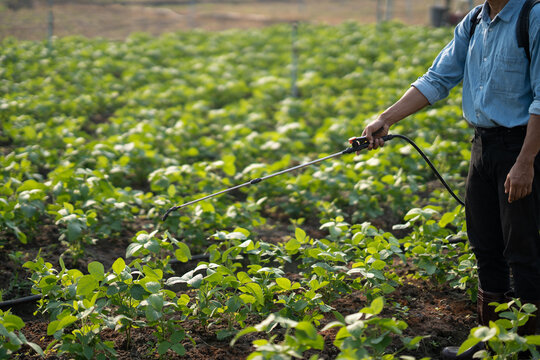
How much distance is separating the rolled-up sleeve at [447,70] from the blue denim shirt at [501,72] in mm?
25

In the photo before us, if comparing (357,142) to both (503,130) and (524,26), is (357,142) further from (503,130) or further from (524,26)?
(524,26)

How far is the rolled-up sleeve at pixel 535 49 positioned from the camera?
2471 mm

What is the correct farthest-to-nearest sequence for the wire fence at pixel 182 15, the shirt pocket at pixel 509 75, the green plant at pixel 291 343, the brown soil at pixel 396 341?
1. the wire fence at pixel 182 15
2. the brown soil at pixel 396 341
3. the shirt pocket at pixel 509 75
4. the green plant at pixel 291 343

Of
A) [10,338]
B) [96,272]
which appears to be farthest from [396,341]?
[10,338]

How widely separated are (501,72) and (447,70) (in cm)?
35

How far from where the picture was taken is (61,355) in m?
2.85

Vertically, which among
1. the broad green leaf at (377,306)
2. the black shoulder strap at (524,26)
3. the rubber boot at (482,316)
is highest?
the black shoulder strap at (524,26)

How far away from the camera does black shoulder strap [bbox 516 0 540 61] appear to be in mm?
2525

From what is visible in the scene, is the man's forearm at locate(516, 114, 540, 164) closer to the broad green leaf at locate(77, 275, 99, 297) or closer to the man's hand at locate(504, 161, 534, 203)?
the man's hand at locate(504, 161, 534, 203)

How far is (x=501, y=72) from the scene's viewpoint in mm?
2621

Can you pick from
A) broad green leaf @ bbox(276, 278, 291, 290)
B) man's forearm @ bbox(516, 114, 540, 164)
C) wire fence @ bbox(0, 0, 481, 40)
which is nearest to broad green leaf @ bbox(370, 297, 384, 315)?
broad green leaf @ bbox(276, 278, 291, 290)

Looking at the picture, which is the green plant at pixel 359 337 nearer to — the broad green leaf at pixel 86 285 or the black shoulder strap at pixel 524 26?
the broad green leaf at pixel 86 285

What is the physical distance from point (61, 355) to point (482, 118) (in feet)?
7.14

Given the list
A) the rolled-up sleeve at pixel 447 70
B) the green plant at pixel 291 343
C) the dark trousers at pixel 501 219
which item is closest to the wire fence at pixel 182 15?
the rolled-up sleeve at pixel 447 70
